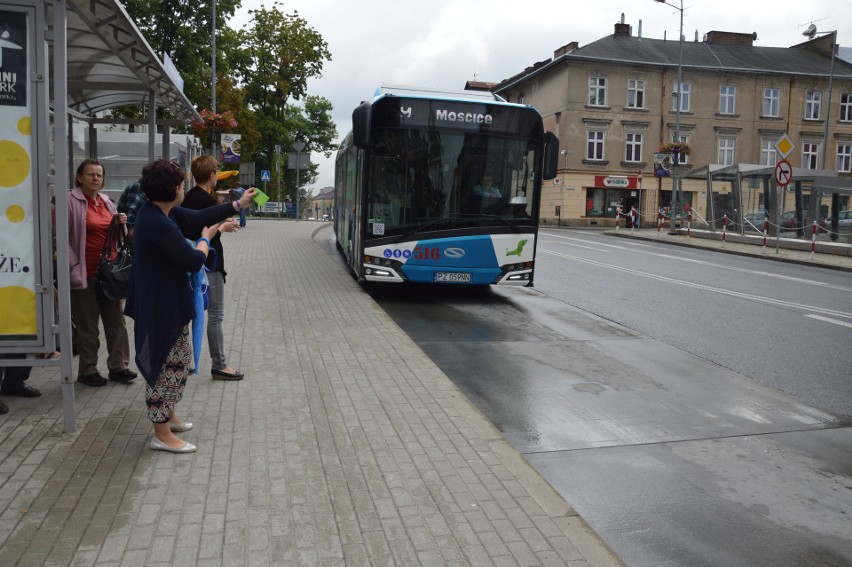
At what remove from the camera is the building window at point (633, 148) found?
53.3 meters

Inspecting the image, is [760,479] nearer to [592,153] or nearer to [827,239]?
[827,239]

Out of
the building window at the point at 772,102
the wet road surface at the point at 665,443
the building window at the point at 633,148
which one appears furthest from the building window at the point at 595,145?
the wet road surface at the point at 665,443

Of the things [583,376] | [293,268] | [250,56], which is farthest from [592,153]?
[583,376]

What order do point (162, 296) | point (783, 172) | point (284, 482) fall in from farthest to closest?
1. point (783, 172)
2. point (162, 296)
3. point (284, 482)

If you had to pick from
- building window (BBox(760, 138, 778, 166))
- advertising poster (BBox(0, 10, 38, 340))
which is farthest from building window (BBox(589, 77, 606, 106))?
advertising poster (BBox(0, 10, 38, 340))

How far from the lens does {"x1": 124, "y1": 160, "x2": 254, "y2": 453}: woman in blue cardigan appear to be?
441 cm

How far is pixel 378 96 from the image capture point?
39.1 ft

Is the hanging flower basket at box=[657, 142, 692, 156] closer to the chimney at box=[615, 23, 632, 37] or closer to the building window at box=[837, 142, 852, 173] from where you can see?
the chimney at box=[615, 23, 632, 37]

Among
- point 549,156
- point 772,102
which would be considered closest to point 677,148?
point 772,102

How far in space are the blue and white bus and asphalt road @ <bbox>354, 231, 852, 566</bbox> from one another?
733 millimetres

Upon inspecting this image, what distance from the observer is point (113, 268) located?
5.74 metres

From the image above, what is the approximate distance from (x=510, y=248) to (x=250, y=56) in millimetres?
39532

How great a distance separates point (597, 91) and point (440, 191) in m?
44.0

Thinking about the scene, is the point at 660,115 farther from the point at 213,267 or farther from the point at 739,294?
the point at 213,267
